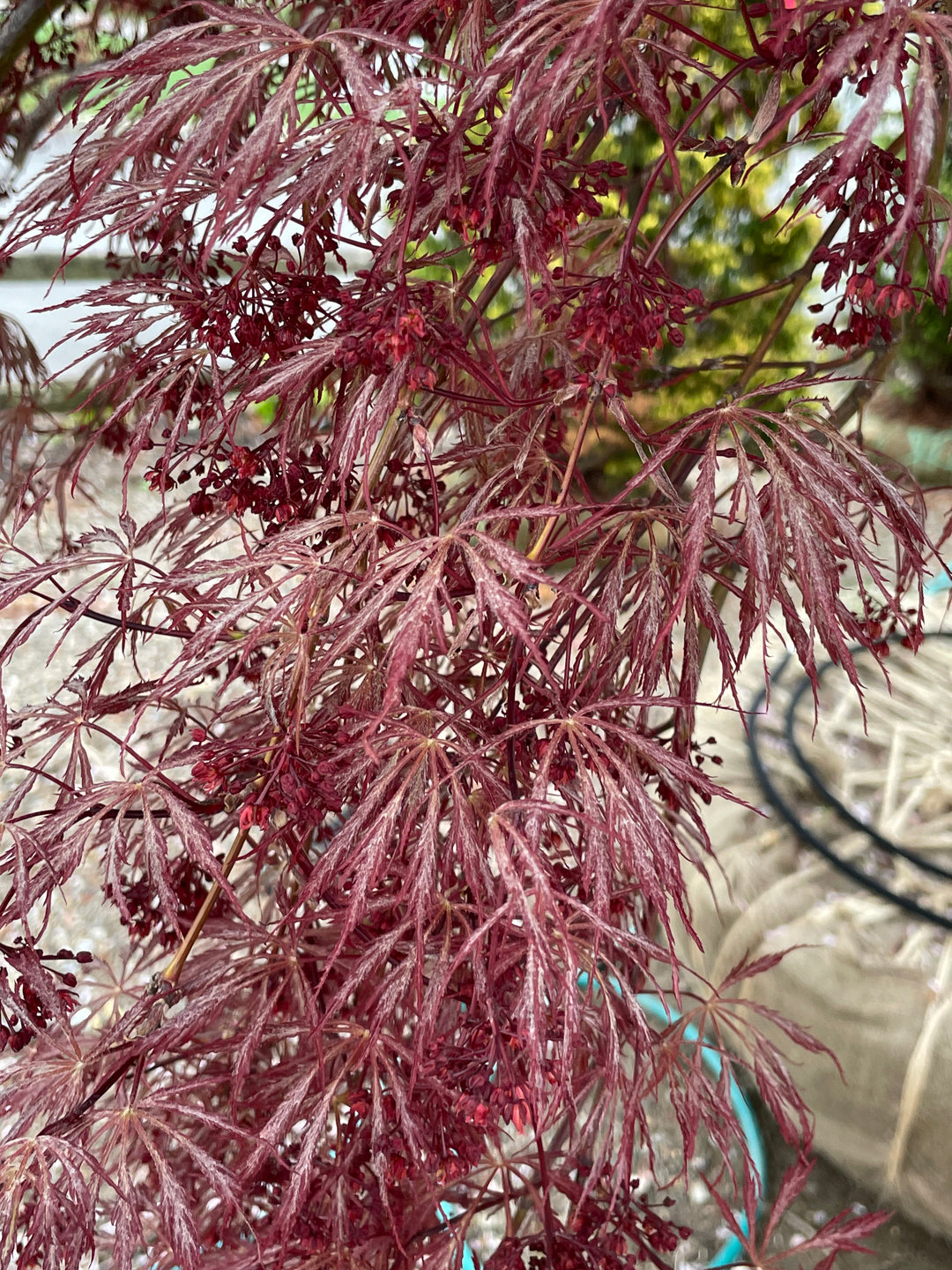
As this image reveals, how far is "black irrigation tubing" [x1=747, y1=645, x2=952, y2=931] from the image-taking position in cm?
127

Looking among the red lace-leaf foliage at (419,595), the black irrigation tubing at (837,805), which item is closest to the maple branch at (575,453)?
the red lace-leaf foliage at (419,595)

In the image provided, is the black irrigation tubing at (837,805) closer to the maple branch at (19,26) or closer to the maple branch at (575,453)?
the maple branch at (575,453)

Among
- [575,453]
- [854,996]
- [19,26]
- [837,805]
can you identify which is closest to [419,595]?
[575,453]

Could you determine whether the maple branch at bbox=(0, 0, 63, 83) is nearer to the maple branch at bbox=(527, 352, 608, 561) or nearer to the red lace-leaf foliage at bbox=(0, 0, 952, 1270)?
the red lace-leaf foliage at bbox=(0, 0, 952, 1270)

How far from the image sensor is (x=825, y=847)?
1375 millimetres

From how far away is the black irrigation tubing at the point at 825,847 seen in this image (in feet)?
4.18

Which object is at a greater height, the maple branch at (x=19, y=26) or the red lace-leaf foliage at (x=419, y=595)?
the maple branch at (x=19, y=26)

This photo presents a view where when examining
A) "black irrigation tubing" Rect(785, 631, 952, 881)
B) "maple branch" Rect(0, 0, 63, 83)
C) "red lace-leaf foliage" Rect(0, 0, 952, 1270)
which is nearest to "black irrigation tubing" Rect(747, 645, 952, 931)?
"black irrigation tubing" Rect(785, 631, 952, 881)

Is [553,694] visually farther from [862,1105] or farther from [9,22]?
[862,1105]

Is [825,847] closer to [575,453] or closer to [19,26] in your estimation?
[575,453]

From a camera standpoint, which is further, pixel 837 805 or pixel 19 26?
pixel 837 805

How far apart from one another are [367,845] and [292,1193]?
0.68ft

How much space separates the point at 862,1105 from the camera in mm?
1223

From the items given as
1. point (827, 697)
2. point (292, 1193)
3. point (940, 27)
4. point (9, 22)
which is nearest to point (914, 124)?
point (940, 27)
